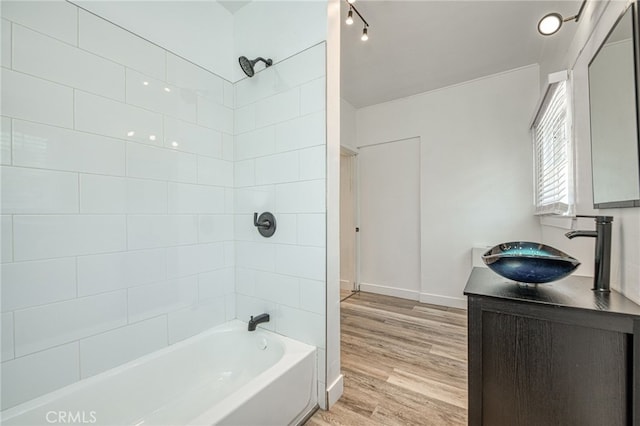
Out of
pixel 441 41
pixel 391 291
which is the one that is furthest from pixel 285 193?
pixel 391 291

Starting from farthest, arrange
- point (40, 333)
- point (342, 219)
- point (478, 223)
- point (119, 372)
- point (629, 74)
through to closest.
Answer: point (342, 219), point (478, 223), point (119, 372), point (40, 333), point (629, 74)

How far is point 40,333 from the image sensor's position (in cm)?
108

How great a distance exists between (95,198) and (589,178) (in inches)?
97.9

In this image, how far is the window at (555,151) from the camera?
5.22 feet

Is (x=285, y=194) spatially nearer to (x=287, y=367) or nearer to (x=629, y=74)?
(x=287, y=367)

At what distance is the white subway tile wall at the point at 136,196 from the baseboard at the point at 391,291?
2299 mm

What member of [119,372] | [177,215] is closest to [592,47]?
[177,215]

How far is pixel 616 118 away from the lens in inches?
40.1

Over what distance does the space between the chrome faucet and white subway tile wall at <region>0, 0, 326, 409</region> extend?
1.19 meters

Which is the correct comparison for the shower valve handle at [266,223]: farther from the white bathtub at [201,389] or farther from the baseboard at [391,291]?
the baseboard at [391,291]

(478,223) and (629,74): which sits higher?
(629,74)

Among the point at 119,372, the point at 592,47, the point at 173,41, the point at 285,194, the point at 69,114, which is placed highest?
the point at 173,41

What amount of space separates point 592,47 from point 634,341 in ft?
4.64

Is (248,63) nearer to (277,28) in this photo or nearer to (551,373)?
(277,28)
